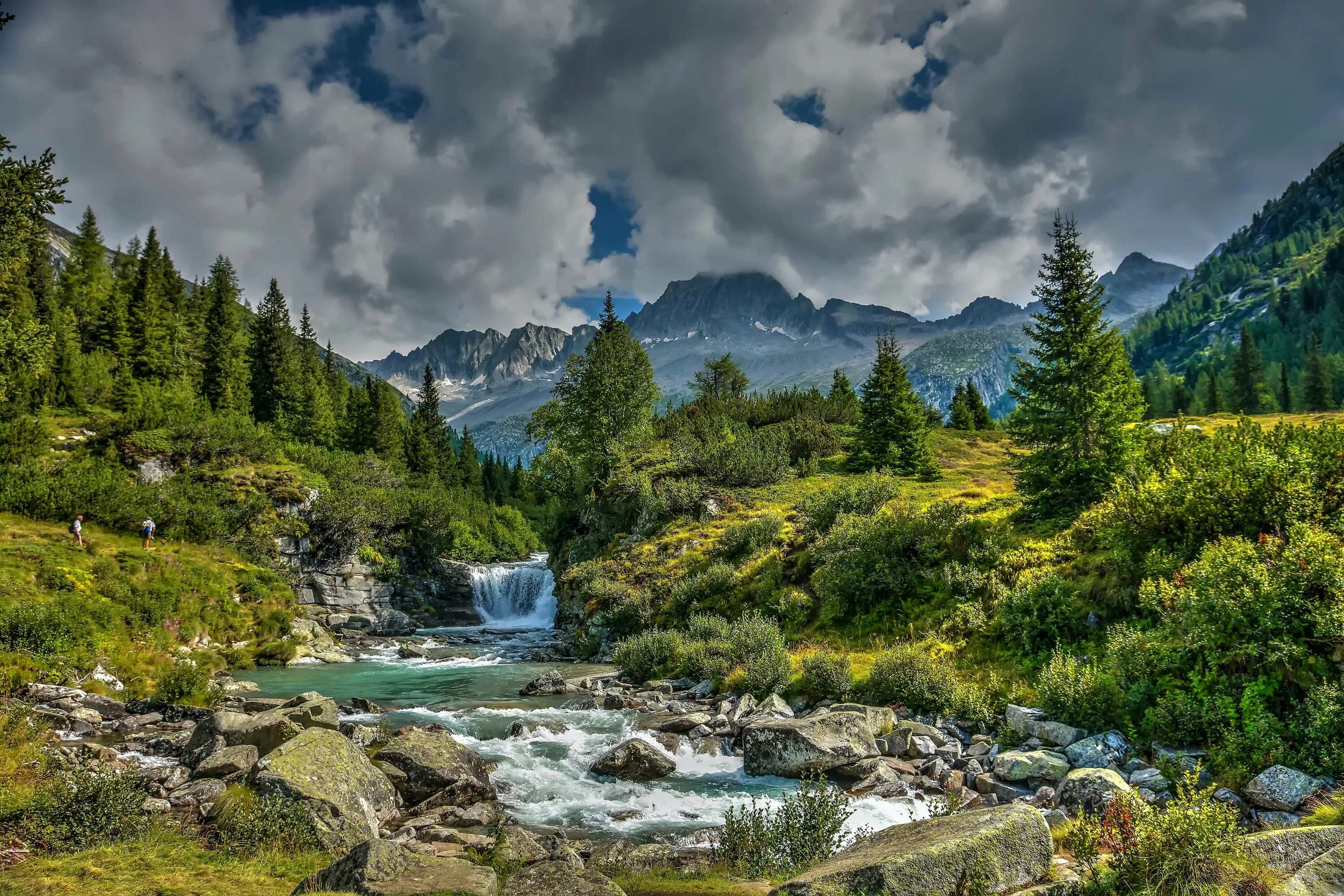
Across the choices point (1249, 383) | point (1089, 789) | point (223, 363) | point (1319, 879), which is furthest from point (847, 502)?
point (1249, 383)

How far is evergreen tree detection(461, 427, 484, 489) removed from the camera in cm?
9969

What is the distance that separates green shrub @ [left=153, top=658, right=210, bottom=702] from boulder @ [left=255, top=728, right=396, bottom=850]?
9479 millimetres

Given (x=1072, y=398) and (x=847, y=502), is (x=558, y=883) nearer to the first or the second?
(x=1072, y=398)

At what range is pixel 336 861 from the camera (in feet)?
22.2

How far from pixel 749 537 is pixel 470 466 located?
82623 millimetres

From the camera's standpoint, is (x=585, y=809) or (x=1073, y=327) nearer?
(x=585, y=809)

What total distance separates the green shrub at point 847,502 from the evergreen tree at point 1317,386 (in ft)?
311

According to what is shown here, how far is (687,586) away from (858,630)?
9.13m

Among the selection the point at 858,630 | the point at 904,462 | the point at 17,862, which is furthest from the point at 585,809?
the point at 904,462

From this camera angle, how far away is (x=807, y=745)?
1241cm

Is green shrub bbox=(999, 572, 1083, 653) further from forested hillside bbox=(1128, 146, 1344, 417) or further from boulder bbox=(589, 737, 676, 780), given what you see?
forested hillside bbox=(1128, 146, 1344, 417)

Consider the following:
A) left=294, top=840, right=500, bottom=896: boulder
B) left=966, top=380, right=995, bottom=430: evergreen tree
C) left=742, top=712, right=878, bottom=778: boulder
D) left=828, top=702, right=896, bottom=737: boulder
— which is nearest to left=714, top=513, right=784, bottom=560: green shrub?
left=828, top=702, right=896, bottom=737: boulder

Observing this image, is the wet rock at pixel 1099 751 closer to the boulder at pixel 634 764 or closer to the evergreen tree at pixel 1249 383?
the boulder at pixel 634 764

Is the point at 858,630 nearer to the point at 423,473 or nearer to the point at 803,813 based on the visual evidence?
the point at 803,813
